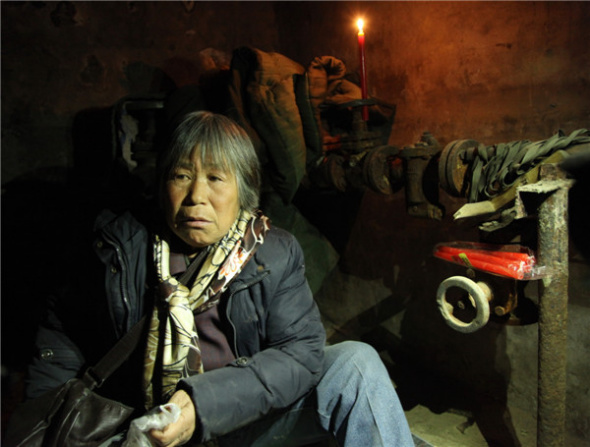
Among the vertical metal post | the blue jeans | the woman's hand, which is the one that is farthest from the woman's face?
the vertical metal post

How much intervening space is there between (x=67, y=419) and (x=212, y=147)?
1.02 meters

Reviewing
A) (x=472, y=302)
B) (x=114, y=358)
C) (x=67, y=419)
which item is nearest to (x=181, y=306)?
(x=114, y=358)

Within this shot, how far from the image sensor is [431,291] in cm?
278

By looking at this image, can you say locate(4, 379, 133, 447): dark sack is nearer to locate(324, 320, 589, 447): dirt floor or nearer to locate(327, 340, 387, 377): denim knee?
locate(327, 340, 387, 377): denim knee

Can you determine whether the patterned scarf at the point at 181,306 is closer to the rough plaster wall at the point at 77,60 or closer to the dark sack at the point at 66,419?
the dark sack at the point at 66,419

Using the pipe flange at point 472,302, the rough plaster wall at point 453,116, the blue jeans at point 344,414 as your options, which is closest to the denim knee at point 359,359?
the blue jeans at point 344,414

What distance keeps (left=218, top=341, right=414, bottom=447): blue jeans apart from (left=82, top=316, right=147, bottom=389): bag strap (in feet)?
1.51

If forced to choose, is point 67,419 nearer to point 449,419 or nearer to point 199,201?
point 199,201

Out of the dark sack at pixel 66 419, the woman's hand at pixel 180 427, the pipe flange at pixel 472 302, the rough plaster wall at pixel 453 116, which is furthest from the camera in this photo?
the rough plaster wall at pixel 453 116

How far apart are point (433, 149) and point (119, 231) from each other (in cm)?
143

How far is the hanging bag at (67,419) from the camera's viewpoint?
1370 mm

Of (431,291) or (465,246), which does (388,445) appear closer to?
(465,246)

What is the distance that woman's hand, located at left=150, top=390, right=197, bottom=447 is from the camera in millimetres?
1261

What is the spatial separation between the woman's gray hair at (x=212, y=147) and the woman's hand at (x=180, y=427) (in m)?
0.74
